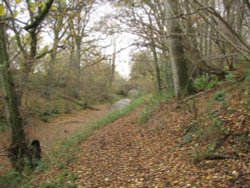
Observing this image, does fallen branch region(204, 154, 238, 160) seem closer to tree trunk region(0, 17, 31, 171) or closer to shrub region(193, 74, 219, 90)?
shrub region(193, 74, 219, 90)

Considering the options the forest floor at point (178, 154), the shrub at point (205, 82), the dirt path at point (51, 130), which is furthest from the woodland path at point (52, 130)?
the shrub at point (205, 82)

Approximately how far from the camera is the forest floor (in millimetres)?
4969

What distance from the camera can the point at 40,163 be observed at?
8.40 m

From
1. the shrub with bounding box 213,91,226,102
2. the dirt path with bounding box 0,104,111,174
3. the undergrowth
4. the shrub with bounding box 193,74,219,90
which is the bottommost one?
the undergrowth

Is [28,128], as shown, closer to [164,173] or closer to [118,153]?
[118,153]

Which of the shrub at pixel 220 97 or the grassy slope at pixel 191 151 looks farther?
the shrub at pixel 220 97

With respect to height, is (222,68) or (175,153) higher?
(222,68)

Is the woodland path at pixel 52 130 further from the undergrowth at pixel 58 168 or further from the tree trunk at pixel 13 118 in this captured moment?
the undergrowth at pixel 58 168

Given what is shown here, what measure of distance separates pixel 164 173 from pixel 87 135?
564 centimetres

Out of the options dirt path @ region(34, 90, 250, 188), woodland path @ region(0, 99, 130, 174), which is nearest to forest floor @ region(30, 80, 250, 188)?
dirt path @ region(34, 90, 250, 188)

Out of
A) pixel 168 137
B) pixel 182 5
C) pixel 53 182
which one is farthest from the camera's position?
pixel 182 5

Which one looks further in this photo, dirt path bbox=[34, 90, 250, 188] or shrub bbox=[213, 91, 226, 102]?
shrub bbox=[213, 91, 226, 102]

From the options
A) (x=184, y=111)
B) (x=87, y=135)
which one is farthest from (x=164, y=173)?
(x=87, y=135)

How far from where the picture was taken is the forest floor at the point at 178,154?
4.97 m
